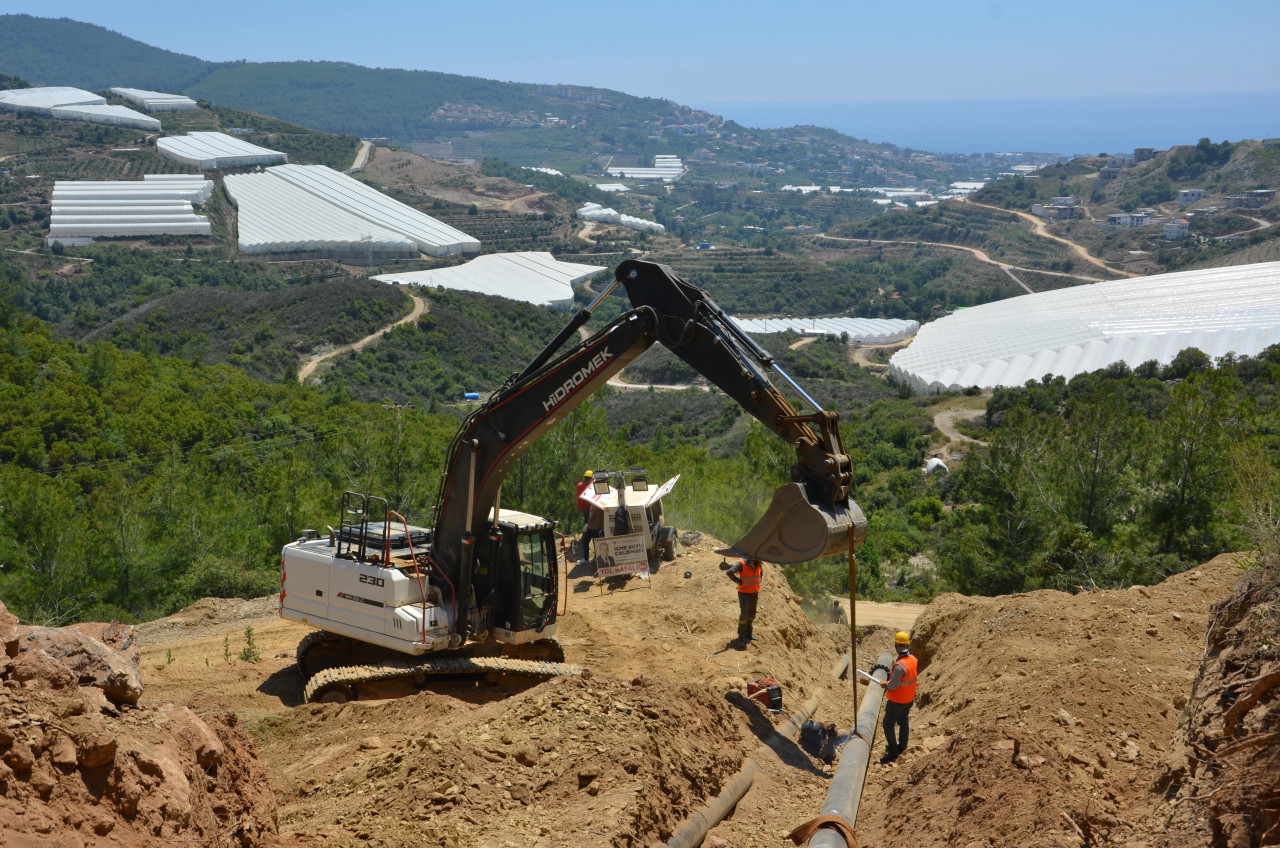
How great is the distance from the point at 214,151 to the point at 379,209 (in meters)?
31.6

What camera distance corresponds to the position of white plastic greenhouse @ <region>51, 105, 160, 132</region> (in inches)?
6275

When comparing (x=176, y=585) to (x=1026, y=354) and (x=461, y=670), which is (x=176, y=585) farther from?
(x=1026, y=354)

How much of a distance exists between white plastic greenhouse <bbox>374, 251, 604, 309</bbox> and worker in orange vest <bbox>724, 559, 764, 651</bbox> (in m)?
95.4

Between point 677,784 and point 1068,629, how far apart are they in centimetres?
736

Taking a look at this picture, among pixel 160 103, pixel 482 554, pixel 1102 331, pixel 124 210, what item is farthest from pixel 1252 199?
pixel 160 103

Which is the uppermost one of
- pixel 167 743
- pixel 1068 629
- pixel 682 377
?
pixel 167 743

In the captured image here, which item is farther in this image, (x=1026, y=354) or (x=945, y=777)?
(x=1026, y=354)

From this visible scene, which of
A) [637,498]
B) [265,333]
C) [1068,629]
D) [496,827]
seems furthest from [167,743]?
[265,333]

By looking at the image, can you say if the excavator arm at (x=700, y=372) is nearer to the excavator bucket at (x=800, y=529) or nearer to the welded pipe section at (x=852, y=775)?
the excavator bucket at (x=800, y=529)

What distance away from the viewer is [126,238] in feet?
390

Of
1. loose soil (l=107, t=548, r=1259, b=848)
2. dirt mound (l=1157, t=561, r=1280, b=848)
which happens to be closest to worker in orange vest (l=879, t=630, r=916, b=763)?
loose soil (l=107, t=548, r=1259, b=848)

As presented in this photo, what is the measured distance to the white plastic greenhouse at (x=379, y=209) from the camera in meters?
139

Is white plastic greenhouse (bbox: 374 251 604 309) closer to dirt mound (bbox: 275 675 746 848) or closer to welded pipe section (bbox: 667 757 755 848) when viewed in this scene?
dirt mound (bbox: 275 675 746 848)

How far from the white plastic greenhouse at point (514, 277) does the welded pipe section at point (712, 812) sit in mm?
99904
